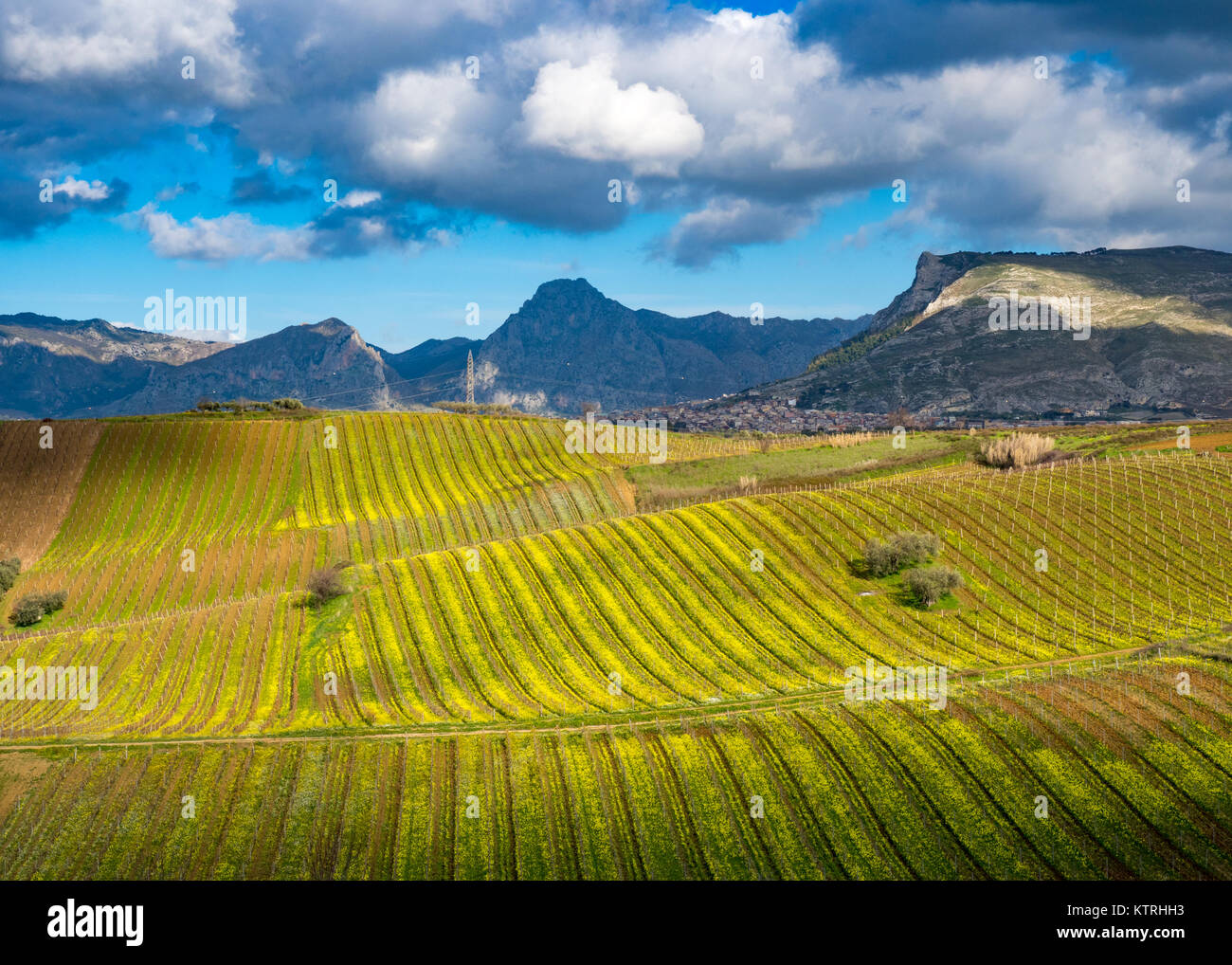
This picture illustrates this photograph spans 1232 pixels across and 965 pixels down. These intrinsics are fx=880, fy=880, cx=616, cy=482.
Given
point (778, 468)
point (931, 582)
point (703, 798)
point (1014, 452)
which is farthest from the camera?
point (778, 468)

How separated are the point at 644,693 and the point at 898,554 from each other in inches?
1223

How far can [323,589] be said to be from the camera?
78.8 metres

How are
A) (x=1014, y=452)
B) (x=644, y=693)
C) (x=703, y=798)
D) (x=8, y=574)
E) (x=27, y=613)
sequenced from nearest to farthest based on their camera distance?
(x=703, y=798) → (x=644, y=693) → (x=27, y=613) → (x=8, y=574) → (x=1014, y=452)

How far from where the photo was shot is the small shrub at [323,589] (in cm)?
7875

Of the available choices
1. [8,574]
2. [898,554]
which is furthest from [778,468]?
[8,574]

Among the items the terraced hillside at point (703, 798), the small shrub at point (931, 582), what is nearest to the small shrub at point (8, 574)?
the terraced hillside at point (703, 798)

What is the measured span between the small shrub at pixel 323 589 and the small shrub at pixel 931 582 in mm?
50333

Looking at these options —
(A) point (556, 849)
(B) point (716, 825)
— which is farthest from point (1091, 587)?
(A) point (556, 849)

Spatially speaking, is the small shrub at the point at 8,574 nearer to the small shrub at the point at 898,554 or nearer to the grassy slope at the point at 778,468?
the grassy slope at the point at 778,468

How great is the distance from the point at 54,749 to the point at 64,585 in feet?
176

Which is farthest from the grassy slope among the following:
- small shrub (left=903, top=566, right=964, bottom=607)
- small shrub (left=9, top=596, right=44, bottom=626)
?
small shrub (left=9, top=596, right=44, bottom=626)

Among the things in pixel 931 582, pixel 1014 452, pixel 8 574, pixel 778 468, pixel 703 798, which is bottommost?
pixel 703 798

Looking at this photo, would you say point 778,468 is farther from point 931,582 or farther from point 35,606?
point 35,606

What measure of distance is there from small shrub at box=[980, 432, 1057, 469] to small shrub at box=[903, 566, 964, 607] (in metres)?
50.3
